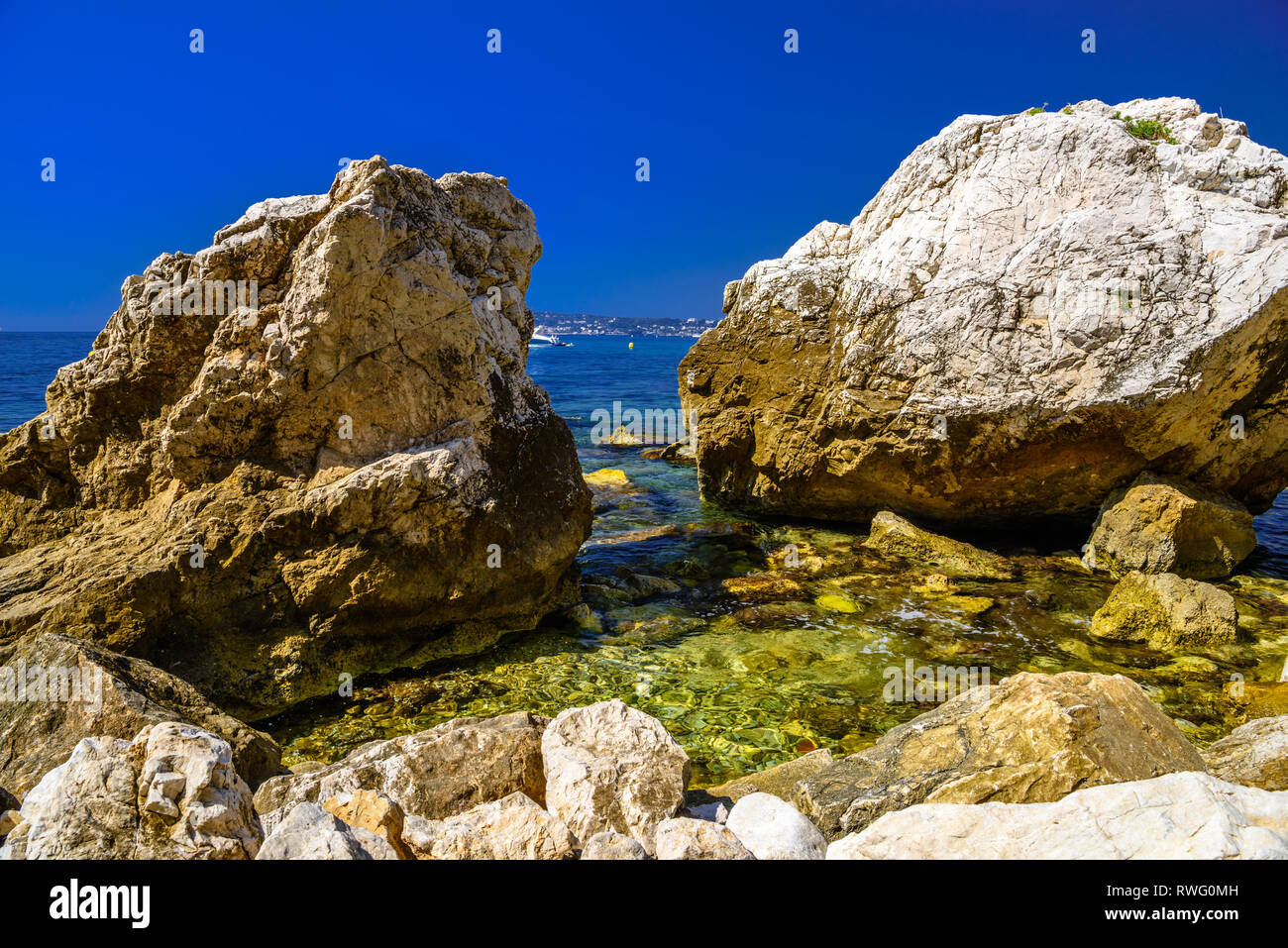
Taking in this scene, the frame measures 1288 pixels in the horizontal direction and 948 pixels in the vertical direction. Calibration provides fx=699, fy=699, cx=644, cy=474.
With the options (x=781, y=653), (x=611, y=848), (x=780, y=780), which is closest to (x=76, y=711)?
(x=611, y=848)

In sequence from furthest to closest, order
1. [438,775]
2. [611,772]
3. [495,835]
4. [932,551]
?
[932,551]
[438,775]
[611,772]
[495,835]

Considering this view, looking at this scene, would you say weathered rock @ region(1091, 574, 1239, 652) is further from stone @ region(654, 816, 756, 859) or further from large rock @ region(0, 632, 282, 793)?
large rock @ region(0, 632, 282, 793)

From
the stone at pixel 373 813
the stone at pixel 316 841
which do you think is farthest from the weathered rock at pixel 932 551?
the stone at pixel 316 841

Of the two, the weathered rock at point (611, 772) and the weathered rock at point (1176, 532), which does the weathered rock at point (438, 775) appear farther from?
the weathered rock at point (1176, 532)

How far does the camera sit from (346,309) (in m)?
7.70

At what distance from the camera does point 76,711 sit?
473cm

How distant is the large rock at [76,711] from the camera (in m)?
4.57

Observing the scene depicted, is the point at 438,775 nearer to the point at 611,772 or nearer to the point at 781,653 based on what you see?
the point at 611,772

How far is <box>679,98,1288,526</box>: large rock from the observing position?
32.3 ft

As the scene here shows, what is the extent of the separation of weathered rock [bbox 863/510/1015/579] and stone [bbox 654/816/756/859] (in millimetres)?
8616

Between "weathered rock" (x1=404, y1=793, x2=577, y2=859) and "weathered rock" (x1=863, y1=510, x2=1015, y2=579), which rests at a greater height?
"weathered rock" (x1=863, y1=510, x2=1015, y2=579)

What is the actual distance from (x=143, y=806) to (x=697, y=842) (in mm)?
2593

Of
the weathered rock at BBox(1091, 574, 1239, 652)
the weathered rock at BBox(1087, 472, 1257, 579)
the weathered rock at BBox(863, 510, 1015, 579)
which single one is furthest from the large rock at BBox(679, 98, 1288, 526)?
the weathered rock at BBox(1091, 574, 1239, 652)
